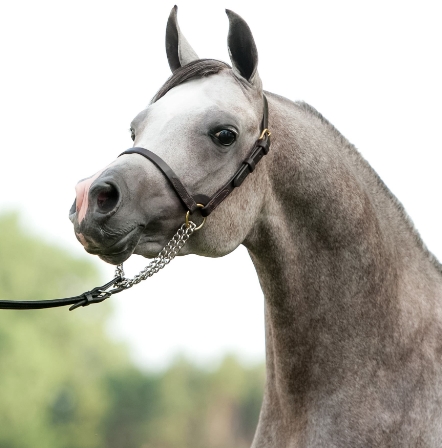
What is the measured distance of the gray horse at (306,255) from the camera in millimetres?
5902

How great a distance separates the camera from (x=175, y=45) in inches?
271

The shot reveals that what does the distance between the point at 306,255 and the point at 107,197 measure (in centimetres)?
157

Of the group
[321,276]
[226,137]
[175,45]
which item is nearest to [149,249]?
[226,137]

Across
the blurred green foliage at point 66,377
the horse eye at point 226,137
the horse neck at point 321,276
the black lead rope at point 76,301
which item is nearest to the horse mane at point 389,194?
the horse neck at point 321,276

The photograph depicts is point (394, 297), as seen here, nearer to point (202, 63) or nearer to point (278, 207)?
point (278, 207)

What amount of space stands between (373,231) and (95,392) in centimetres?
6023

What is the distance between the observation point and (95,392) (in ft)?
211

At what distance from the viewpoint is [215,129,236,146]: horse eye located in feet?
19.7

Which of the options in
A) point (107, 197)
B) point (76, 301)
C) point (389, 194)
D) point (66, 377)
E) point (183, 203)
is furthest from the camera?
point (66, 377)

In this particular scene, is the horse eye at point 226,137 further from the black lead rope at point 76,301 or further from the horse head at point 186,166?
the black lead rope at point 76,301

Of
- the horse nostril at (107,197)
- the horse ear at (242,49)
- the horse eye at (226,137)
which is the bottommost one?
the horse nostril at (107,197)

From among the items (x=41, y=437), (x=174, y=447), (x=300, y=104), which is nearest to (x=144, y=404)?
(x=174, y=447)

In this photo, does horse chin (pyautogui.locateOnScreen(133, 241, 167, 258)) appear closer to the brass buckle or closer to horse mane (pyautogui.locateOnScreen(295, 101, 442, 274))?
the brass buckle

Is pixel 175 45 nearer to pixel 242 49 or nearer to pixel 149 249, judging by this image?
pixel 242 49
